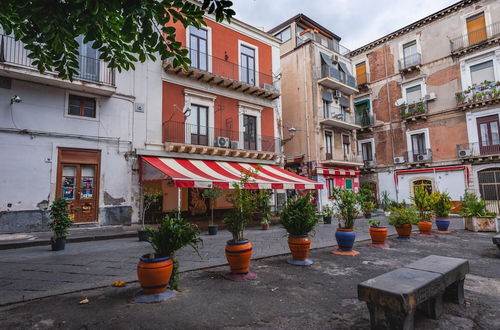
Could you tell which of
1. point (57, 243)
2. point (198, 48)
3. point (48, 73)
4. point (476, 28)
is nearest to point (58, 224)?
point (57, 243)

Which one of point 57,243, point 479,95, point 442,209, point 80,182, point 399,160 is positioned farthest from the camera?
point 399,160

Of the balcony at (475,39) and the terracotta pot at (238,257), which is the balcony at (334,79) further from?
the terracotta pot at (238,257)

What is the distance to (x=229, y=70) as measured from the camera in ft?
47.5

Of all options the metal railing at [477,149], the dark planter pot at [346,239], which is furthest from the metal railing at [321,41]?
the dark planter pot at [346,239]

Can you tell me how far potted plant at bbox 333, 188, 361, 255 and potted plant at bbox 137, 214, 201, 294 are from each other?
4.18 metres

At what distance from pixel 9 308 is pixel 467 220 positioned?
14072 mm

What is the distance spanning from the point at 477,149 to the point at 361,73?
11.0 meters

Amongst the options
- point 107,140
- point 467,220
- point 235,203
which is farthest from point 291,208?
point 467,220

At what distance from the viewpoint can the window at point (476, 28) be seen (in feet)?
59.2

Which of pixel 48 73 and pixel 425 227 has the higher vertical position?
pixel 48 73

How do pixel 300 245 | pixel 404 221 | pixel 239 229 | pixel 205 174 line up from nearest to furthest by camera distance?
1. pixel 239 229
2. pixel 300 245
3. pixel 404 221
4. pixel 205 174

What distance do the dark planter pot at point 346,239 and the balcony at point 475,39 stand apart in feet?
62.4

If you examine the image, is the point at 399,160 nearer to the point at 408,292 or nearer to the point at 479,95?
the point at 479,95

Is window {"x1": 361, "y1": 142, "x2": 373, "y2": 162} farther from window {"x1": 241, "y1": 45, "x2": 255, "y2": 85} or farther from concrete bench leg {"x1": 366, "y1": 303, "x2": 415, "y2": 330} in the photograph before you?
concrete bench leg {"x1": 366, "y1": 303, "x2": 415, "y2": 330}
